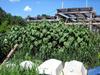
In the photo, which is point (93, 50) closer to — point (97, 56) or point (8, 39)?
point (97, 56)

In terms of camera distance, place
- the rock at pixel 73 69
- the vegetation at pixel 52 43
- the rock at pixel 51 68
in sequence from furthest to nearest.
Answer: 1. the vegetation at pixel 52 43
2. the rock at pixel 73 69
3. the rock at pixel 51 68

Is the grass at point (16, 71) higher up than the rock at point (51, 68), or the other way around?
the grass at point (16, 71)

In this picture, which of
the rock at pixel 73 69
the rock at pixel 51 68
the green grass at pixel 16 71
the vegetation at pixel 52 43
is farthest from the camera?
the vegetation at pixel 52 43

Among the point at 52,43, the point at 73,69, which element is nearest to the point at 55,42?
the point at 52,43

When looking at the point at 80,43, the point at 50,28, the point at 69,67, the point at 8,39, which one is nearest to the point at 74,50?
the point at 80,43

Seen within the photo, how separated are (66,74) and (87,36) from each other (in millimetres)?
3647

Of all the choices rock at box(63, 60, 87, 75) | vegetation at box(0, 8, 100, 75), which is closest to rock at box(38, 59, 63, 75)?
rock at box(63, 60, 87, 75)

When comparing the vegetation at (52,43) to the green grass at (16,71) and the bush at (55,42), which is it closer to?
the bush at (55,42)

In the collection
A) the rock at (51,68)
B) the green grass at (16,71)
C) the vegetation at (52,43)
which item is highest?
the green grass at (16,71)

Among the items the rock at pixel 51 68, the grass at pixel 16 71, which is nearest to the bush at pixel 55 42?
the rock at pixel 51 68

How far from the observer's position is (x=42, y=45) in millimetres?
10297

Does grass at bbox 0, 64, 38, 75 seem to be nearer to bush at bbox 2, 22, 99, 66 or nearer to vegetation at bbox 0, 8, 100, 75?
vegetation at bbox 0, 8, 100, 75

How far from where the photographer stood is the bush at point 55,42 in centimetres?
968

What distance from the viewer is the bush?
9.68 metres
